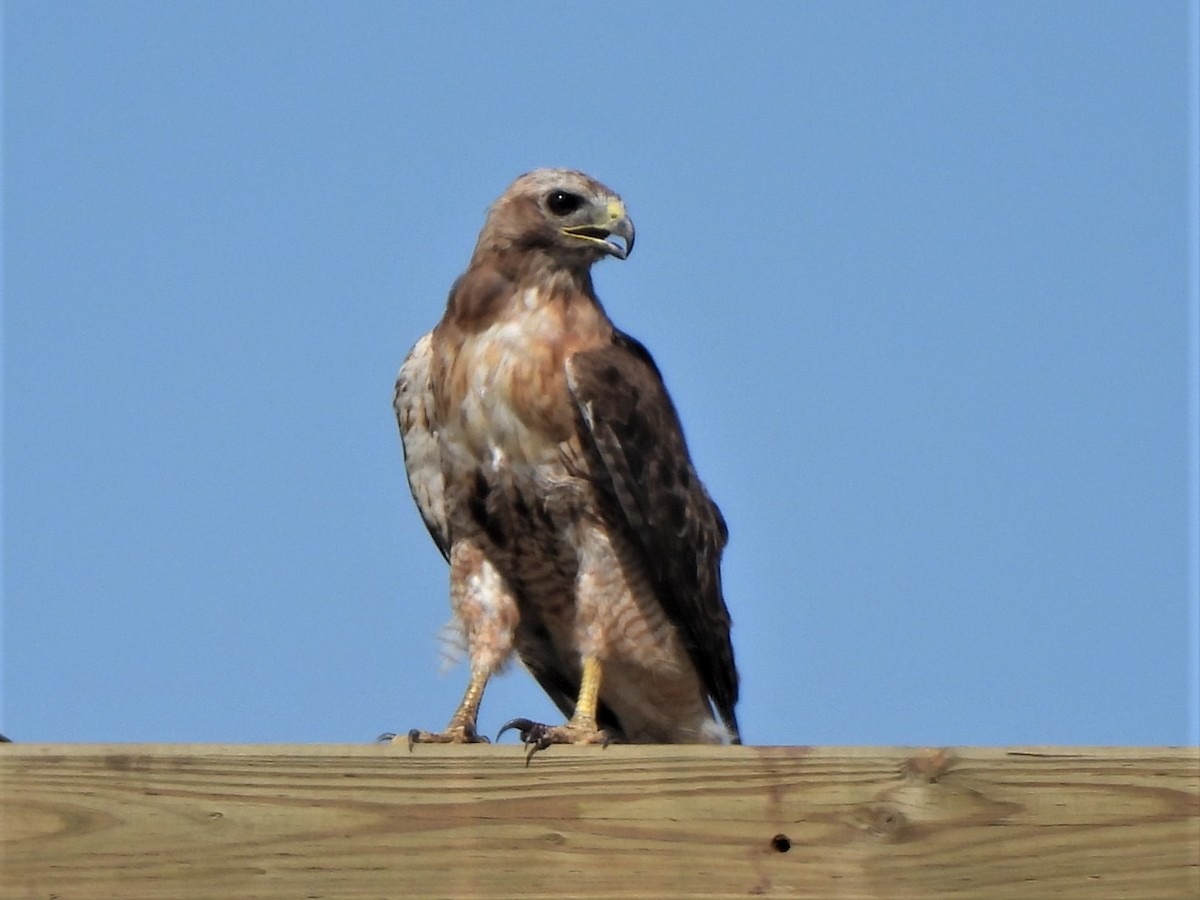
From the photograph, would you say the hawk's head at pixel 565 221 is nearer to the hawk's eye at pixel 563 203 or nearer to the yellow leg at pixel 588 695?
the hawk's eye at pixel 563 203

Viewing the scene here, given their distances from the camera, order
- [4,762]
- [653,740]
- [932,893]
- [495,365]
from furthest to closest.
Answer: [653,740] → [495,365] → [4,762] → [932,893]

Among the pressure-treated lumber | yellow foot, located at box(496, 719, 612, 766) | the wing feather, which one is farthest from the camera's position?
the wing feather

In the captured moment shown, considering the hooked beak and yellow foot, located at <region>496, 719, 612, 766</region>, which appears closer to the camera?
yellow foot, located at <region>496, 719, 612, 766</region>

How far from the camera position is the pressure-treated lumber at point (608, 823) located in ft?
9.30

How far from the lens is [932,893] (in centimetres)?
281

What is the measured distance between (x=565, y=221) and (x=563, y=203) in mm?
52

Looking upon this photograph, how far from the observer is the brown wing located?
4.64 meters

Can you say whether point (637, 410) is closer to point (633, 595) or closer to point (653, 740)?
point (633, 595)

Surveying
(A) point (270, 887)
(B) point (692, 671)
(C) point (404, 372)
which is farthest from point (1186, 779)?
(C) point (404, 372)

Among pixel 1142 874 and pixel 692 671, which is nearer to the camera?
pixel 1142 874

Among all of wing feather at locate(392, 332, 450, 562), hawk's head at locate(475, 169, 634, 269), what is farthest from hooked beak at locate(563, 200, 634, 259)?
wing feather at locate(392, 332, 450, 562)

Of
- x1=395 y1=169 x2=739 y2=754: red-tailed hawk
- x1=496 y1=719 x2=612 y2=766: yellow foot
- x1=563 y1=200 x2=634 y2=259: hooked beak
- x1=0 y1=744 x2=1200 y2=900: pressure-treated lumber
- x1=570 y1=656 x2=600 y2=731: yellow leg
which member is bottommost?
x1=0 y1=744 x2=1200 y2=900: pressure-treated lumber

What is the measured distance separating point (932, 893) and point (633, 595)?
198 centimetres

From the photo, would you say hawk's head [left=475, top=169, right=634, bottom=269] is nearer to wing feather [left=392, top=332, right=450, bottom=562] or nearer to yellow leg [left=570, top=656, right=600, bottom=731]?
wing feather [left=392, top=332, right=450, bottom=562]
